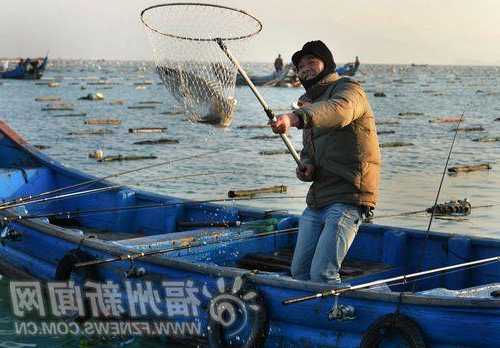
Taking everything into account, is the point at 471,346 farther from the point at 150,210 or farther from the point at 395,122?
the point at 395,122

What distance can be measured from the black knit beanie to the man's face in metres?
0.02

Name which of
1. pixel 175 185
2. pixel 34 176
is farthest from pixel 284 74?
pixel 34 176

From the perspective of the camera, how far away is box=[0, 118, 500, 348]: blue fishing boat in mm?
6203

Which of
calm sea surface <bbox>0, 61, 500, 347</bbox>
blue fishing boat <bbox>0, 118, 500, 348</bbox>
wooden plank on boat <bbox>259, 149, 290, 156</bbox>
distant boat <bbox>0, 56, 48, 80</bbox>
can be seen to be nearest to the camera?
blue fishing boat <bbox>0, 118, 500, 348</bbox>

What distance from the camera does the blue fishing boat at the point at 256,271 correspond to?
6.20 metres

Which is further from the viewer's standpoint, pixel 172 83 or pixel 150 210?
pixel 150 210

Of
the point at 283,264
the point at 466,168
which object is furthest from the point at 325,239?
the point at 466,168

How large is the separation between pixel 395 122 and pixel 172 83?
30968mm

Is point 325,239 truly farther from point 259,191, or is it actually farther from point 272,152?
point 272,152

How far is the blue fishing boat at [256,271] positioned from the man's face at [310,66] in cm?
176

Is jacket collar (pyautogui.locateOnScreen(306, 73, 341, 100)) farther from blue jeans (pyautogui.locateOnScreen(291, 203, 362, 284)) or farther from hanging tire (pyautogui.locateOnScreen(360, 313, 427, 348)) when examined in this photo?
hanging tire (pyautogui.locateOnScreen(360, 313, 427, 348))

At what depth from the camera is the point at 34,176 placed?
1371 cm

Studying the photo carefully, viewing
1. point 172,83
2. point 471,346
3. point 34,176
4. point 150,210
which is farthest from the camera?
point 34,176

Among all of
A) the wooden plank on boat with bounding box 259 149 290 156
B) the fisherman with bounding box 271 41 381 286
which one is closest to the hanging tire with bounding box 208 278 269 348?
the fisherman with bounding box 271 41 381 286
